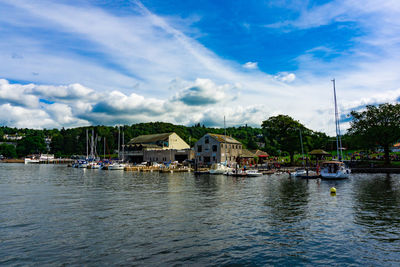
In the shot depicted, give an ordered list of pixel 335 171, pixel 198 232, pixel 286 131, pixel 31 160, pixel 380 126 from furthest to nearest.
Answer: pixel 31 160, pixel 286 131, pixel 380 126, pixel 335 171, pixel 198 232

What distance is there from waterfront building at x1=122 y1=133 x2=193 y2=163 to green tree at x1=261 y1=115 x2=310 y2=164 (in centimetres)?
3003

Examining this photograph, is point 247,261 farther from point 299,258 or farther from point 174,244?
point 174,244

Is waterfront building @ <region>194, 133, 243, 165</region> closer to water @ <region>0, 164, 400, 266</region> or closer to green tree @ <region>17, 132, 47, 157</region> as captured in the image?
water @ <region>0, 164, 400, 266</region>

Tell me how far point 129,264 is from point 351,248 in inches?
438

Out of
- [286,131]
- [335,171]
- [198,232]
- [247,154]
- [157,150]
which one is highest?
[286,131]

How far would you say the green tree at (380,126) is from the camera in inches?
2527

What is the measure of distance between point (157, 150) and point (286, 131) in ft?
160

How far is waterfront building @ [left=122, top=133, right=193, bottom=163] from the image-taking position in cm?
10000

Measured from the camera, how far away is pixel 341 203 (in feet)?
86.1

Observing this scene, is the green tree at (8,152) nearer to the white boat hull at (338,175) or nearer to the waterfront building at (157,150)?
the waterfront building at (157,150)

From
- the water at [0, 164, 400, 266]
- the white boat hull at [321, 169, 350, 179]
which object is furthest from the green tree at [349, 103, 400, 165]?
the water at [0, 164, 400, 266]

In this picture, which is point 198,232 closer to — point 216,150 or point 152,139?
point 216,150

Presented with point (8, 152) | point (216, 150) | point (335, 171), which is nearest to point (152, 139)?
point (216, 150)

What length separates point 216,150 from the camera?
8525cm
